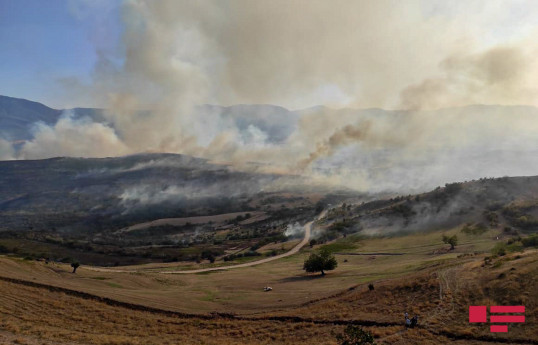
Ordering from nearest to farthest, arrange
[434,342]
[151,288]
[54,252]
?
1. [434,342]
2. [151,288]
3. [54,252]

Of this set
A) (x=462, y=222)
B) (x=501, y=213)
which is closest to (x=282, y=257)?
(x=462, y=222)

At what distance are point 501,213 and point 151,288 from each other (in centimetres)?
12764

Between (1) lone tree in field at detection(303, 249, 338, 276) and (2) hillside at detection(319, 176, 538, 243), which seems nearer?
(1) lone tree in field at detection(303, 249, 338, 276)

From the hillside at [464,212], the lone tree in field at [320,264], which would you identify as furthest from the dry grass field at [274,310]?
the hillside at [464,212]

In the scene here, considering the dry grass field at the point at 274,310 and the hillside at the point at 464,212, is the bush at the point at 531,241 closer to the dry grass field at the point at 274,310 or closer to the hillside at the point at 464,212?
the hillside at the point at 464,212

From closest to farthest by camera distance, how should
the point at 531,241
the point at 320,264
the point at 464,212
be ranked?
Answer: the point at 320,264
the point at 531,241
the point at 464,212

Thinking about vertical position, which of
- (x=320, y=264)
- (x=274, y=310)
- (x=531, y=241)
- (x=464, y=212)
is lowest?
(x=274, y=310)

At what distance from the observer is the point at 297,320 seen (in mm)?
44469

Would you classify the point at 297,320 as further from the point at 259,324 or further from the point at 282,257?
the point at 282,257

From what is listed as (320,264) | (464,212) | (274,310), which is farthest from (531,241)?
(274,310)

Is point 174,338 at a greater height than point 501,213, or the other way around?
point 501,213

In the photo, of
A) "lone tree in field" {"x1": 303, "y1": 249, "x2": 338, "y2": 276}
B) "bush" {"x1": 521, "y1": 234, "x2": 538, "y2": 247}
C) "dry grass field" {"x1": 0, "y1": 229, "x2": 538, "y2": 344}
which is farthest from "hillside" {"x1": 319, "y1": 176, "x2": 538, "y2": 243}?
"dry grass field" {"x1": 0, "y1": 229, "x2": 538, "y2": 344}

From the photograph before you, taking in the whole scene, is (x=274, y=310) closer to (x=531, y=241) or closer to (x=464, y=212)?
(x=531, y=241)

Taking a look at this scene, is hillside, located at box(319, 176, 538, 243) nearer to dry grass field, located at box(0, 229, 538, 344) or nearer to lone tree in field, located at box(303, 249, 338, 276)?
lone tree in field, located at box(303, 249, 338, 276)
